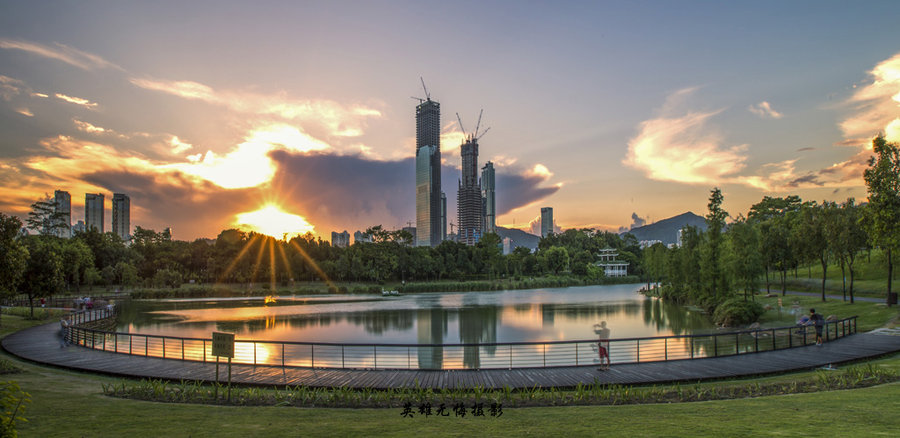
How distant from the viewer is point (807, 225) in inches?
1417

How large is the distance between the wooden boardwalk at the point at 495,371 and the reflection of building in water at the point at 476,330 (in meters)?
6.06

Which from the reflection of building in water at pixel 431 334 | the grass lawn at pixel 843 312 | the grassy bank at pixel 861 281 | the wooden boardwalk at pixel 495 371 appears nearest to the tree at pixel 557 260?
the grassy bank at pixel 861 281

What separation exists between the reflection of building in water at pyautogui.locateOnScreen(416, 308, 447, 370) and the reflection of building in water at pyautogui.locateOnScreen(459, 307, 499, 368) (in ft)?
4.07

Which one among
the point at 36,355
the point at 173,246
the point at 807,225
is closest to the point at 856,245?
the point at 807,225

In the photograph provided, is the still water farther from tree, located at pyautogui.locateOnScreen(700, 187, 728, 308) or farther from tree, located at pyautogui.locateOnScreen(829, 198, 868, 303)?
tree, located at pyautogui.locateOnScreen(829, 198, 868, 303)

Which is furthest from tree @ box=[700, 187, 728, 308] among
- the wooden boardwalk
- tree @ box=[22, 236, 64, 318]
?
tree @ box=[22, 236, 64, 318]

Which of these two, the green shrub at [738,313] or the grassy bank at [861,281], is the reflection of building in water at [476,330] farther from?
the grassy bank at [861,281]

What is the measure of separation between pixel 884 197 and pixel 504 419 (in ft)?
93.8

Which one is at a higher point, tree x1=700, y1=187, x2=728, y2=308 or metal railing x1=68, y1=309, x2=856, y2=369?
tree x1=700, y1=187, x2=728, y2=308

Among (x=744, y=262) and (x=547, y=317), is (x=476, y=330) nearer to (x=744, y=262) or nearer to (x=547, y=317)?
(x=547, y=317)

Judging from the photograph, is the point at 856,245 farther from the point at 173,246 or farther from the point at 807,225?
the point at 173,246

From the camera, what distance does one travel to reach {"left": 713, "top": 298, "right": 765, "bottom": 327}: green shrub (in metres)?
31.1

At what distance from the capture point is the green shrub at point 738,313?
31.1m

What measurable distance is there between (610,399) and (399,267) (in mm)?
89023
